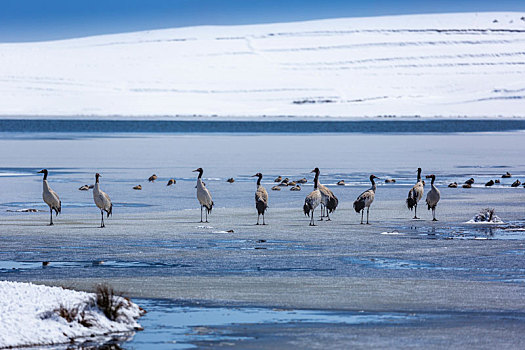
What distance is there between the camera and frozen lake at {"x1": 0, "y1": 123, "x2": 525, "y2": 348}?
9.98 meters

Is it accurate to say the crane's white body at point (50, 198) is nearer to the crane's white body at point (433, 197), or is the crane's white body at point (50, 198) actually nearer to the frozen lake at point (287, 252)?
the frozen lake at point (287, 252)

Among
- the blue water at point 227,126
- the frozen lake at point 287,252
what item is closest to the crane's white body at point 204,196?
the frozen lake at point 287,252

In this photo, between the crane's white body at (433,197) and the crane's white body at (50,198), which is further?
the crane's white body at (433,197)

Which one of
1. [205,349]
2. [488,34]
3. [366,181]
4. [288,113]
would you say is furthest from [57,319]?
[488,34]

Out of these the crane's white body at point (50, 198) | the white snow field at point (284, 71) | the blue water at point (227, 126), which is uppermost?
the white snow field at point (284, 71)

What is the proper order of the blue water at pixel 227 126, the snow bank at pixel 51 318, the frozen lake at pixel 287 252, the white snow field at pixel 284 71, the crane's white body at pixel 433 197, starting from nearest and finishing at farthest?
1. the snow bank at pixel 51 318
2. the frozen lake at pixel 287 252
3. the crane's white body at pixel 433 197
4. the blue water at pixel 227 126
5. the white snow field at pixel 284 71

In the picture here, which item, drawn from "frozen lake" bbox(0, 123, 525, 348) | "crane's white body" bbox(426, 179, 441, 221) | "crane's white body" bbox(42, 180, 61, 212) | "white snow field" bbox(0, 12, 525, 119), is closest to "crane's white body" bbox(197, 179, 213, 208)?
"frozen lake" bbox(0, 123, 525, 348)

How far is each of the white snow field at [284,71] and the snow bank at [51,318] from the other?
89.1 meters

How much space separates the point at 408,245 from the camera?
49.3 feet

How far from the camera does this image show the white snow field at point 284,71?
104 metres

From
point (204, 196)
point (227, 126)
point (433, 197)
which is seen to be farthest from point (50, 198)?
point (227, 126)

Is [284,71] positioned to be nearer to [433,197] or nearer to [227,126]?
[227,126]

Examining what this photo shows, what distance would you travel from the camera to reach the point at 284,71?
124m

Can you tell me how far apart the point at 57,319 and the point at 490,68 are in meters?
119
